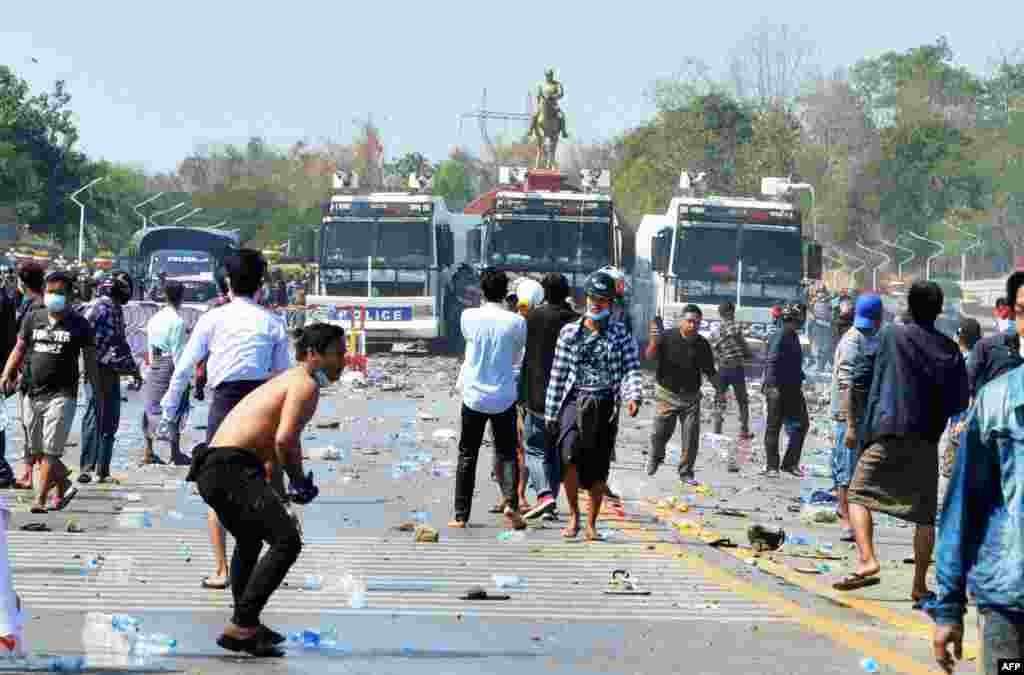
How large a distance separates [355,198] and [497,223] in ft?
10.9

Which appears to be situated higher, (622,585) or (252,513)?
(252,513)

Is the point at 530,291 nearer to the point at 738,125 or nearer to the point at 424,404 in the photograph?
the point at 424,404

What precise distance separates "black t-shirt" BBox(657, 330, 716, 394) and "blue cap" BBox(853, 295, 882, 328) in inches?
174

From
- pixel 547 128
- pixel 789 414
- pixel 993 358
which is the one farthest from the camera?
pixel 547 128

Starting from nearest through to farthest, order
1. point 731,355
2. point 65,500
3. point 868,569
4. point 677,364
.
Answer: point 868,569 → point 65,500 → point 677,364 → point 731,355

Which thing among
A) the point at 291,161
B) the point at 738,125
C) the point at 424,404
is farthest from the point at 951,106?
the point at 424,404

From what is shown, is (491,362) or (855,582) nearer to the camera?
(855,582)

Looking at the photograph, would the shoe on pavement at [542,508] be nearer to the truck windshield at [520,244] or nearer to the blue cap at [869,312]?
the blue cap at [869,312]

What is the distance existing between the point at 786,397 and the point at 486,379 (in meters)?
6.71

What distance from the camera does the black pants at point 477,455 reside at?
13.7m

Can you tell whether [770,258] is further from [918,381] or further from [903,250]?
[903,250]

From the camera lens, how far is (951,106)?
116m

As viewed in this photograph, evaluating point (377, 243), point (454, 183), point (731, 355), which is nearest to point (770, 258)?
point (377, 243)

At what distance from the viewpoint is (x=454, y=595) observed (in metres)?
10.6
